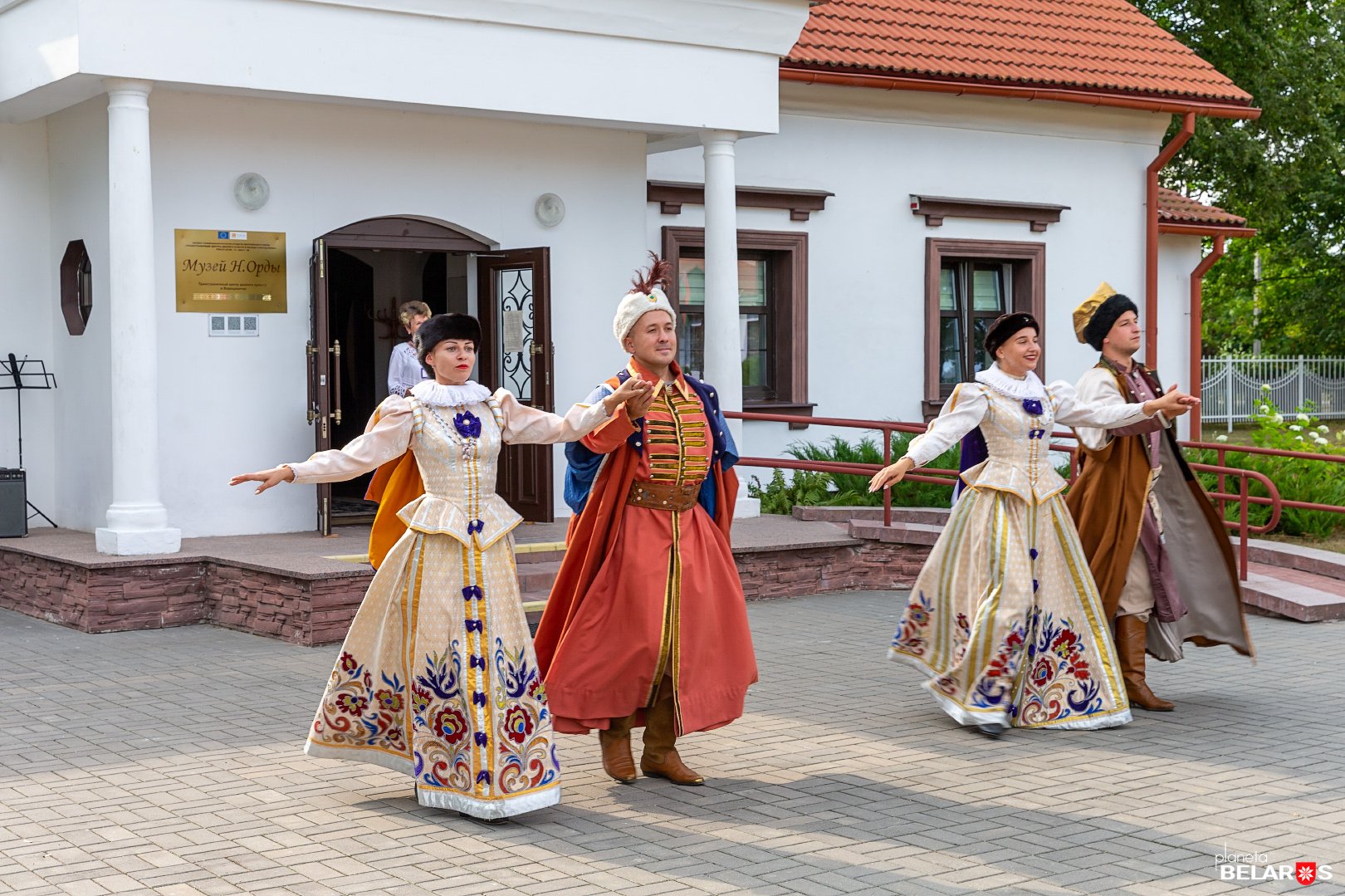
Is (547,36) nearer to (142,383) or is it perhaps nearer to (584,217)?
(584,217)

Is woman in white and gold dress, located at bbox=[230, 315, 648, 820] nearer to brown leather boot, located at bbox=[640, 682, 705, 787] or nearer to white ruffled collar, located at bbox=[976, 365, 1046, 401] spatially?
brown leather boot, located at bbox=[640, 682, 705, 787]

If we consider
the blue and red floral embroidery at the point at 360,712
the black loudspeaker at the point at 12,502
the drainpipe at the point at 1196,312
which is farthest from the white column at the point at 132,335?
the drainpipe at the point at 1196,312

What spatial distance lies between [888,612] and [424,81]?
4.74 metres

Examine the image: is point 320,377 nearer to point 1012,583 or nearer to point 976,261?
point 1012,583

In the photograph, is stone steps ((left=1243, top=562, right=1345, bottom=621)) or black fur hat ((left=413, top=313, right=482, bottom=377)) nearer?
black fur hat ((left=413, top=313, right=482, bottom=377))

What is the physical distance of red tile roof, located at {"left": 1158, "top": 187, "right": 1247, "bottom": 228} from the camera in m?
17.9


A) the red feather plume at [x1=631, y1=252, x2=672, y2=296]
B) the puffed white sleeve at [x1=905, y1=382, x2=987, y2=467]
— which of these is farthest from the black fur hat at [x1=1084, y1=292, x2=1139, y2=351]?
the red feather plume at [x1=631, y1=252, x2=672, y2=296]

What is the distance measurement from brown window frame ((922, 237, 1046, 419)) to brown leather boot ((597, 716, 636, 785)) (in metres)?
10.2

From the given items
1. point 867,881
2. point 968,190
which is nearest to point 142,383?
point 867,881

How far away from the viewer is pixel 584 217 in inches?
516

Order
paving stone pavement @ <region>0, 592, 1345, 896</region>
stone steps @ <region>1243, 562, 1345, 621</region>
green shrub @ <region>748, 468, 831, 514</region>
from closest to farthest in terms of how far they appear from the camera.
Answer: paving stone pavement @ <region>0, 592, 1345, 896</region>
stone steps @ <region>1243, 562, 1345, 621</region>
green shrub @ <region>748, 468, 831, 514</region>

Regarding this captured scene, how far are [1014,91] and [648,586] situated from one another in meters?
11.0

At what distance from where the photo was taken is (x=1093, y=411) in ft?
24.6

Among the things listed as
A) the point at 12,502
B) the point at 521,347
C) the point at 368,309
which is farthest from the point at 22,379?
the point at 368,309
